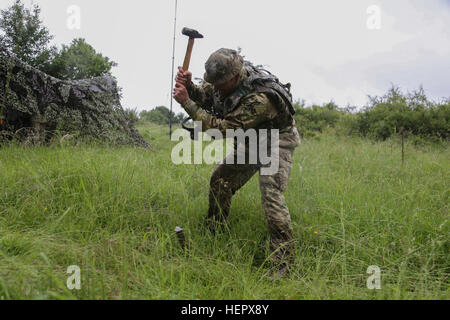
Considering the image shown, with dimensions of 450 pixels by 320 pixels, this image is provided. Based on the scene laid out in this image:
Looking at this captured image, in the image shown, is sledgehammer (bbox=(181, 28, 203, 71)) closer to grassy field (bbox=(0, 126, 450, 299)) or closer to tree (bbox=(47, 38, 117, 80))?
grassy field (bbox=(0, 126, 450, 299))

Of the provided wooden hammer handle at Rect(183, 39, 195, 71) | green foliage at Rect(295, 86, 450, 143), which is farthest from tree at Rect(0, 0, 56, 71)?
green foliage at Rect(295, 86, 450, 143)

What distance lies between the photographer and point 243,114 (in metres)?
2.29

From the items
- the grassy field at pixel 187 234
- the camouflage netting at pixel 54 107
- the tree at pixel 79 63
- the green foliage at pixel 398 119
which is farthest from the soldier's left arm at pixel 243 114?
the tree at pixel 79 63

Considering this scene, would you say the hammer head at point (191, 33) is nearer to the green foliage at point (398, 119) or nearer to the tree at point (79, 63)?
the green foliage at point (398, 119)

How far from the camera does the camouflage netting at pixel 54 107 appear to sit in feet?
12.3

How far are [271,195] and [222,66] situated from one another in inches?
44.1

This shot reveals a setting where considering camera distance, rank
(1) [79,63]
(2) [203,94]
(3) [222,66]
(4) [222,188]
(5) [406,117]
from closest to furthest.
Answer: (3) [222,66], (4) [222,188], (2) [203,94], (5) [406,117], (1) [79,63]

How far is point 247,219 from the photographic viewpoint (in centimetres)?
284

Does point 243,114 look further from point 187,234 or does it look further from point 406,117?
point 406,117

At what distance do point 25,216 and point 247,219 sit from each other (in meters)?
1.93

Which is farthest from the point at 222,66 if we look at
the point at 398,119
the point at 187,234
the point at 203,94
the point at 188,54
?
the point at 398,119

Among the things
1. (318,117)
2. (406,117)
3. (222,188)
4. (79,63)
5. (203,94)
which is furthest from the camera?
(79,63)
